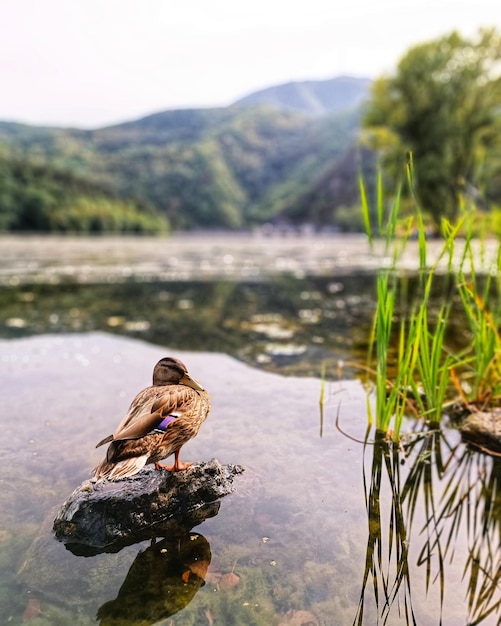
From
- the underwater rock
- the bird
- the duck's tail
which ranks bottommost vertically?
the underwater rock

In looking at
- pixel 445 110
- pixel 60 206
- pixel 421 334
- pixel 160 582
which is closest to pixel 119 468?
pixel 160 582

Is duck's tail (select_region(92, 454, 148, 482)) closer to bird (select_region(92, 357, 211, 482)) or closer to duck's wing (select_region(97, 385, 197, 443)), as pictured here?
bird (select_region(92, 357, 211, 482))

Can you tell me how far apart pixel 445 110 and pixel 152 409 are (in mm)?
32690

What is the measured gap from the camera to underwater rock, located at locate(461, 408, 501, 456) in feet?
13.9

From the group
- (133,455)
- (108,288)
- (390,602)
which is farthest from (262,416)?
(108,288)

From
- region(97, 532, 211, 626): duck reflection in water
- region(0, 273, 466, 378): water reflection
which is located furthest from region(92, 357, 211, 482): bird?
region(0, 273, 466, 378): water reflection

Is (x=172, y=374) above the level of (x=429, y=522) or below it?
above

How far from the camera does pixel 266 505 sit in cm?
321

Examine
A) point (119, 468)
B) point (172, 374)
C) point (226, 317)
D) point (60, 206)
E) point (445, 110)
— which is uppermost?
point (445, 110)

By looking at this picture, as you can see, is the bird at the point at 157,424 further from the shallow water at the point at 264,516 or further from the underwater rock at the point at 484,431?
the underwater rock at the point at 484,431

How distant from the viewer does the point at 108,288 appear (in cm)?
1514

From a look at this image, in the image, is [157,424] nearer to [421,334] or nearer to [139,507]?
[139,507]

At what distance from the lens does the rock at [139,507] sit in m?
2.85

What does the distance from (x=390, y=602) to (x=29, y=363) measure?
5475mm
